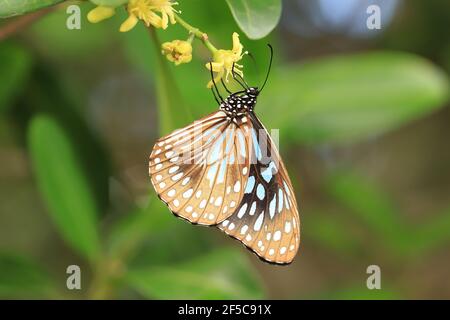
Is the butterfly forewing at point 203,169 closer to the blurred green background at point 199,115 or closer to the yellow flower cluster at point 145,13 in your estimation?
the blurred green background at point 199,115

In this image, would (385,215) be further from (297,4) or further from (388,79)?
(297,4)

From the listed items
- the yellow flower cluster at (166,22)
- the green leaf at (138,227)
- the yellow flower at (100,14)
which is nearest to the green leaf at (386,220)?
the green leaf at (138,227)

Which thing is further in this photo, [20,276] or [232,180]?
[20,276]

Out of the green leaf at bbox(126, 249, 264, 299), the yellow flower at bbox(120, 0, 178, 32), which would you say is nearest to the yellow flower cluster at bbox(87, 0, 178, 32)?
the yellow flower at bbox(120, 0, 178, 32)

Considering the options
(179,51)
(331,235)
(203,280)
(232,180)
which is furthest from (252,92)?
(331,235)

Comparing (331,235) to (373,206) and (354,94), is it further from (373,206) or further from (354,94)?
(354,94)
